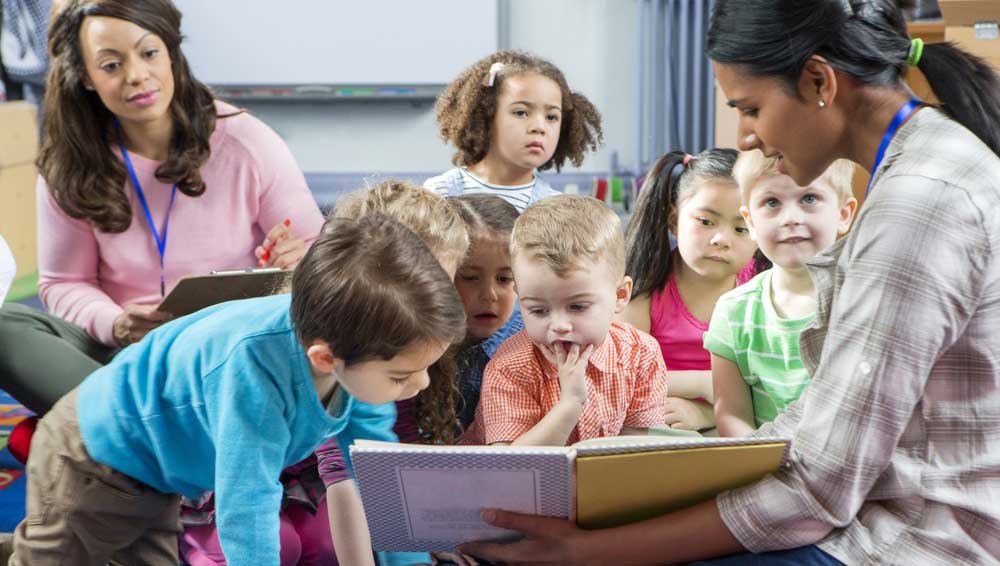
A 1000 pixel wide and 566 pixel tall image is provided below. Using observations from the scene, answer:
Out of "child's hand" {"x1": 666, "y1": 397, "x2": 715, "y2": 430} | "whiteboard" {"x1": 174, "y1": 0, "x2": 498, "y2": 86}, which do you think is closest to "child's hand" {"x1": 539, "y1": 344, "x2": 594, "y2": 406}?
"child's hand" {"x1": 666, "y1": 397, "x2": 715, "y2": 430}

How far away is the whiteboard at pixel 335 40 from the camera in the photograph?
198 inches

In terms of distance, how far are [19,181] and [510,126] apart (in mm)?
2870

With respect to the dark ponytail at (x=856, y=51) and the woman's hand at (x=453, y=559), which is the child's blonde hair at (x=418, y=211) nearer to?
the woman's hand at (x=453, y=559)

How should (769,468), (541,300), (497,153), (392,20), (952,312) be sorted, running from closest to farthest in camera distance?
(952,312) < (769,468) < (541,300) < (497,153) < (392,20)

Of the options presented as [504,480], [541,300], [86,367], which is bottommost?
[86,367]

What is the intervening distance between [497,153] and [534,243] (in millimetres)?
1093

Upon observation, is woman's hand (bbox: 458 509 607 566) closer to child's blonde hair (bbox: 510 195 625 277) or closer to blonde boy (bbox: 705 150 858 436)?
child's blonde hair (bbox: 510 195 625 277)

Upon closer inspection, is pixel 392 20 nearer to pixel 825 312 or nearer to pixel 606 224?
pixel 606 224

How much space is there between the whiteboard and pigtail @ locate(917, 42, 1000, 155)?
4035 mm

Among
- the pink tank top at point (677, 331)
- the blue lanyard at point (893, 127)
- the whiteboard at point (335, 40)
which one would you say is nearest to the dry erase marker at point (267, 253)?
the pink tank top at point (677, 331)

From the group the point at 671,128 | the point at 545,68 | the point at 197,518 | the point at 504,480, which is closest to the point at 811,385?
the point at 504,480

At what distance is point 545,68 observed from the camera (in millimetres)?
2609

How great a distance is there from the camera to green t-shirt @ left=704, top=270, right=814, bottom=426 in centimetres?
162

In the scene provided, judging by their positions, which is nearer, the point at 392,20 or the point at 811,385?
the point at 811,385
